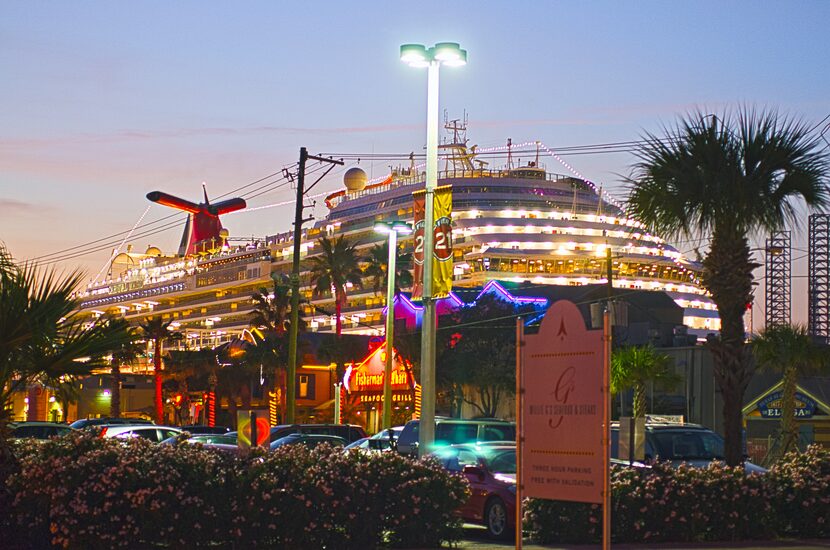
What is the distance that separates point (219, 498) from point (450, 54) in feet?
30.6

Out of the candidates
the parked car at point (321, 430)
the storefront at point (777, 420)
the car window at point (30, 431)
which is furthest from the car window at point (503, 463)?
the storefront at point (777, 420)

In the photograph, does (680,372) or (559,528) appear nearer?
(559,528)

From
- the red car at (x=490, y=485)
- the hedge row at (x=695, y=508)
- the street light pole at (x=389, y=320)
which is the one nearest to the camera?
the hedge row at (x=695, y=508)

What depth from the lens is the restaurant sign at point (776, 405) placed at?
38.2m

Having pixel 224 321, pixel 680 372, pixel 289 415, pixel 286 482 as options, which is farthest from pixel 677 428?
pixel 224 321

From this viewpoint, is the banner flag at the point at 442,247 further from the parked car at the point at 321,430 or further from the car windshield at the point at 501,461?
the parked car at the point at 321,430

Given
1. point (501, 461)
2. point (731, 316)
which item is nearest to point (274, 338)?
point (501, 461)

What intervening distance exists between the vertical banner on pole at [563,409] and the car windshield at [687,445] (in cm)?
1265

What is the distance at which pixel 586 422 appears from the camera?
10672 millimetres

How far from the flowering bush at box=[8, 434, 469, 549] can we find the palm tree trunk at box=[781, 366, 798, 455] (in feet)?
62.1

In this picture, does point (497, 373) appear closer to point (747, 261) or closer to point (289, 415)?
point (289, 415)

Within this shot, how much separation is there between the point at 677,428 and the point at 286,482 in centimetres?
1091

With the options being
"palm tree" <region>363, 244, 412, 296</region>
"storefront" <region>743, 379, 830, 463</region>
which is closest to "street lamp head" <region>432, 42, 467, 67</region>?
"storefront" <region>743, 379, 830, 463</region>

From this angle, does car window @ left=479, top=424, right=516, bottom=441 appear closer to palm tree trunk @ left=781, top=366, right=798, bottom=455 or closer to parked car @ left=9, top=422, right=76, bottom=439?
palm tree trunk @ left=781, top=366, right=798, bottom=455
